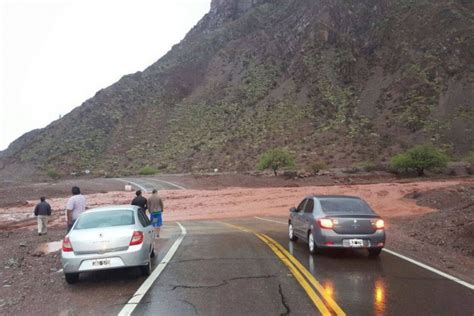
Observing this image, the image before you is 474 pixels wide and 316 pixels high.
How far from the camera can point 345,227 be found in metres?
11.8

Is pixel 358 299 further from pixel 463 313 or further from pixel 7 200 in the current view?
pixel 7 200

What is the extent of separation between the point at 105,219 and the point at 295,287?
4060 millimetres

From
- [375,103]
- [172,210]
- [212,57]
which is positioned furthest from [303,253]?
[212,57]

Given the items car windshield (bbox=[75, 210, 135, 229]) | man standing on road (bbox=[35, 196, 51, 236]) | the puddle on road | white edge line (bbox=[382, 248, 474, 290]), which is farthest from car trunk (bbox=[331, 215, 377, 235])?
man standing on road (bbox=[35, 196, 51, 236])

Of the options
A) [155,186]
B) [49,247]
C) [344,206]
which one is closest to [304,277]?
[344,206]

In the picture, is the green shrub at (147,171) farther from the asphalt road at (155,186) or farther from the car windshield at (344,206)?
the car windshield at (344,206)

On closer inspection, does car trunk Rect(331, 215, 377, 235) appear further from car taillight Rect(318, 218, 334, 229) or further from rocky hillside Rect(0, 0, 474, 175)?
rocky hillside Rect(0, 0, 474, 175)

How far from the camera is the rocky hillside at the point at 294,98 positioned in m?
74.6

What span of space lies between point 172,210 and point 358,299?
29931mm

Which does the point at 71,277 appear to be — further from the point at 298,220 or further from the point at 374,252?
the point at 374,252

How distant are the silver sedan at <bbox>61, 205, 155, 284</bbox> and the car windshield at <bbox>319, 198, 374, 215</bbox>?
469 cm

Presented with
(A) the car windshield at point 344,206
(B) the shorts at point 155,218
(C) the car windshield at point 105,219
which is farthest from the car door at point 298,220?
(C) the car windshield at point 105,219

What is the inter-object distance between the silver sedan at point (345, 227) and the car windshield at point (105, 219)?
4360 mm

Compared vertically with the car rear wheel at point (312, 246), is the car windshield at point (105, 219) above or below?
above
